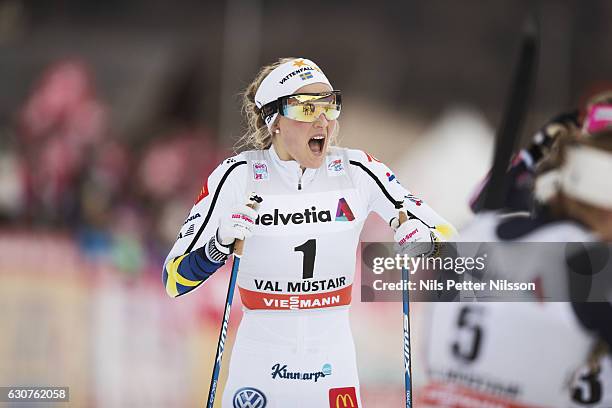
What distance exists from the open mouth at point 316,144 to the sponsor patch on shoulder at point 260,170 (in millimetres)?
206

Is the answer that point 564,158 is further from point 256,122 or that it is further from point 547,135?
point 256,122

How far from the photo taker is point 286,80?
376cm

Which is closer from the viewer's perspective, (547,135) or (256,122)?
(256,122)

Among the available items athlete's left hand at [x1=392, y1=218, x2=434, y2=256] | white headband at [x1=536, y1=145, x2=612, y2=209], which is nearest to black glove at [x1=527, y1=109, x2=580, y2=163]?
white headband at [x1=536, y1=145, x2=612, y2=209]

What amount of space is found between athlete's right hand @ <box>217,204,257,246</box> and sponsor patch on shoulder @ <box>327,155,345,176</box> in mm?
386

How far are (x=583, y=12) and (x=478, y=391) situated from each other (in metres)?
14.1

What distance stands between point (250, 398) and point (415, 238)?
0.88 meters

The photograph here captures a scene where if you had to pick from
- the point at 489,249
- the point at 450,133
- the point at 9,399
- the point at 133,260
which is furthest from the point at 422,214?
the point at 450,133

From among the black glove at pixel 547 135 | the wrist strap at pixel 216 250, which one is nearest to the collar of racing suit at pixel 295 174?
the wrist strap at pixel 216 250

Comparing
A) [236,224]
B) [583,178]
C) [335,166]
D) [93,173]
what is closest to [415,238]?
[335,166]

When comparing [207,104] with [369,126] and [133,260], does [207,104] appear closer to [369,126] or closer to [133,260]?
[369,126]

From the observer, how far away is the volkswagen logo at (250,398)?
3805mm

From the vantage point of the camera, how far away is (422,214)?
3.83 metres

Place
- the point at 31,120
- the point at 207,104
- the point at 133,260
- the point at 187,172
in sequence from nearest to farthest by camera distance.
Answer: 1. the point at 133,260
2. the point at 187,172
3. the point at 31,120
4. the point at 207,104
